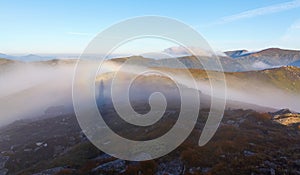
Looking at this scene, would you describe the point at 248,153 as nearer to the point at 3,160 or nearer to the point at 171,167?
the point at 171,167

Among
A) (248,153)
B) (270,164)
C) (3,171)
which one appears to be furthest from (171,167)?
(3,171)

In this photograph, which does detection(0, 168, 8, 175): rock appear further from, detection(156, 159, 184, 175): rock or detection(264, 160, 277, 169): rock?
detection(264, 160, 277, 169): rock

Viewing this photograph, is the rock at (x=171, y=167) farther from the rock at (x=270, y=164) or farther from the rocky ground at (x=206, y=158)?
the rock at (x=270, y=164)

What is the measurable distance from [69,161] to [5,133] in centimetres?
6347

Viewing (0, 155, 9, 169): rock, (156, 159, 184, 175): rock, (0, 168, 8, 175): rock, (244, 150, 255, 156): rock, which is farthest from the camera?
(0, 155, 9, 169): rock

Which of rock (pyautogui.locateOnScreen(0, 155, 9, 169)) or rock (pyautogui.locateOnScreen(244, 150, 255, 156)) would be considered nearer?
rock (pyautogui.locateOnScreen(244, 150, 255, 156))

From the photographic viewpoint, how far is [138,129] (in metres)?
56.5

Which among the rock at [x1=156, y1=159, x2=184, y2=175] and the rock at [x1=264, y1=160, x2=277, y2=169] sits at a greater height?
the rock at [x1=264, y1=160, x2=277, y2=169]

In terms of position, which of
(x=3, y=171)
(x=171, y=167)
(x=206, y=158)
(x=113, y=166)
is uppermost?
(x=206, y=158)

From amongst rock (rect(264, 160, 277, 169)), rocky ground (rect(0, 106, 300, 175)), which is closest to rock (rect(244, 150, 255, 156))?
rocky ground (rect(0, 106, 300, 175))

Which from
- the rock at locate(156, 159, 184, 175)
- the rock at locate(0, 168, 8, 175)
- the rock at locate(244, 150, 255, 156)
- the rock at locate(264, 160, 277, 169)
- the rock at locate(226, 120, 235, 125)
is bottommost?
the rock at locate(0, 168, 8, 175)

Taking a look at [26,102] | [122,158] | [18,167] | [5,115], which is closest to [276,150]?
[122,158]

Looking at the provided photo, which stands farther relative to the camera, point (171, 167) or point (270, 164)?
point (171, 167)

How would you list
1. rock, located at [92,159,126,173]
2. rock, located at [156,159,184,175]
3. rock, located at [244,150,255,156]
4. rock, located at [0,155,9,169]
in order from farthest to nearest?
rock, located at [0,155,9,169] < rock, located at [244,150,255,156] < rock, located at [92,159,126,173] < rock, located at [156,159,184,175]
